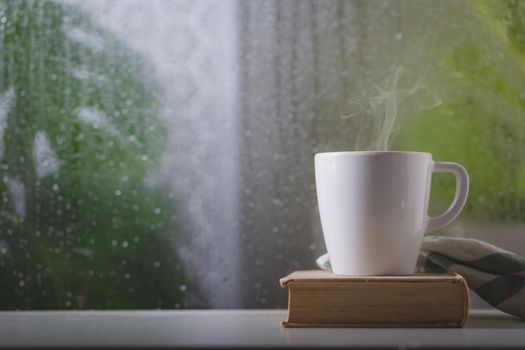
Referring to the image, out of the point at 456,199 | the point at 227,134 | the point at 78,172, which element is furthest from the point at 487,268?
the point at 78,172

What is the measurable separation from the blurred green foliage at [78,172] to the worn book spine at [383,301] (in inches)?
14.0

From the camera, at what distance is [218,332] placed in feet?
2.57

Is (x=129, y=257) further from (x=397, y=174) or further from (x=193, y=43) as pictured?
(x=397, y=174)

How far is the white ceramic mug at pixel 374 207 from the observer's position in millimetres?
828

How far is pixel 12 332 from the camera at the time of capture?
803mm

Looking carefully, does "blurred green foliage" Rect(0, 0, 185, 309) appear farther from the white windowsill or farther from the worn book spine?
the worn book spine

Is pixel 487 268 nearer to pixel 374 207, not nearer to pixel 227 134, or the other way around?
pixel 374 207

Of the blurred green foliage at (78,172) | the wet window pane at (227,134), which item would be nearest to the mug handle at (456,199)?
the wet window pane at (227,134)

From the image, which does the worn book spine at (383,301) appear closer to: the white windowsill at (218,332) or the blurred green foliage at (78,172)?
the white windowsill at (218,332)

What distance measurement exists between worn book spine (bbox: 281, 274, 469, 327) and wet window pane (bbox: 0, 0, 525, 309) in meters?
0.30

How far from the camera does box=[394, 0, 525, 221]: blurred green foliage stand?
1.09 meters

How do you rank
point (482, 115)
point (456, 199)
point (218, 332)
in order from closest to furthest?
point (218, 332) → point (456, 199) → point (482, 115)

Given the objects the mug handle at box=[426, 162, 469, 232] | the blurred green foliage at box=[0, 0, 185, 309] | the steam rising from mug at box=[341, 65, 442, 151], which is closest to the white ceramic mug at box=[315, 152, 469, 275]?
the mug handle at box=[426, 162, 469, 232]

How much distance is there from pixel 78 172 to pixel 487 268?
2.00 feet
